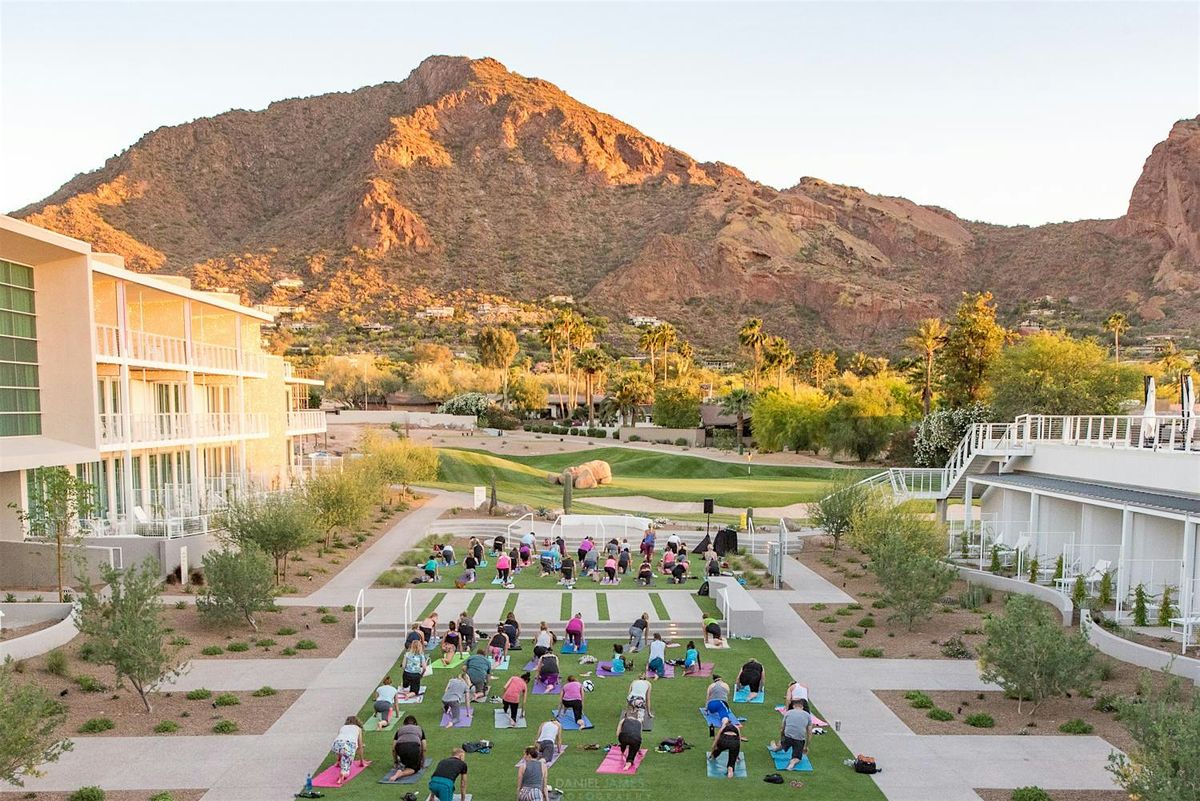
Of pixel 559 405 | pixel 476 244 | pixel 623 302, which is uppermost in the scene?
pixel 476 244

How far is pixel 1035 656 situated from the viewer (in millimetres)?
15695

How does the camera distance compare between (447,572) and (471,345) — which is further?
(471,345)

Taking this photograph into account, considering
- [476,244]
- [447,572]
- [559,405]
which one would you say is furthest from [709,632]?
[476,244]

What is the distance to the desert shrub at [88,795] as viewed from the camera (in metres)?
12.6

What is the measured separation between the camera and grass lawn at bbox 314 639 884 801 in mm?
12898

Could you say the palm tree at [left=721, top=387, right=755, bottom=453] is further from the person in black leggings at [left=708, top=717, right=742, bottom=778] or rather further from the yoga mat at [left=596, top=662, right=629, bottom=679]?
the person in black leggings at [left=708, top=717, right=742, bottom=778]

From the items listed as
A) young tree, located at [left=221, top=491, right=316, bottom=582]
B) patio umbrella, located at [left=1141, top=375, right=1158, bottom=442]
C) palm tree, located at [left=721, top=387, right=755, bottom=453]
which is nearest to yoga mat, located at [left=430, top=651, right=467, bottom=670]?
young tree, located at [left=221, top=491, right=316, bottom=582]

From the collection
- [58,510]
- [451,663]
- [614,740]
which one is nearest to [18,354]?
[58,510]

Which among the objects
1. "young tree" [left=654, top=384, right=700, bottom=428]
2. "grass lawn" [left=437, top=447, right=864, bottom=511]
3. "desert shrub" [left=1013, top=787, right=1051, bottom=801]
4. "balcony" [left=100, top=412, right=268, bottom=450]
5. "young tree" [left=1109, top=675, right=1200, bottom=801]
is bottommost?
"grass lawn" [left=437, top=447, right=864, bottom=511]

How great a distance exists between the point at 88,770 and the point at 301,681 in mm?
4977

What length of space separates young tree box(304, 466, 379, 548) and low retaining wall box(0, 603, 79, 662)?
1127 cm

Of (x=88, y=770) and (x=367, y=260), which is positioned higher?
(x=367, y=260)

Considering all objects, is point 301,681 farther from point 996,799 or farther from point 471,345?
point 471,345

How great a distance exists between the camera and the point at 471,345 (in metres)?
130
